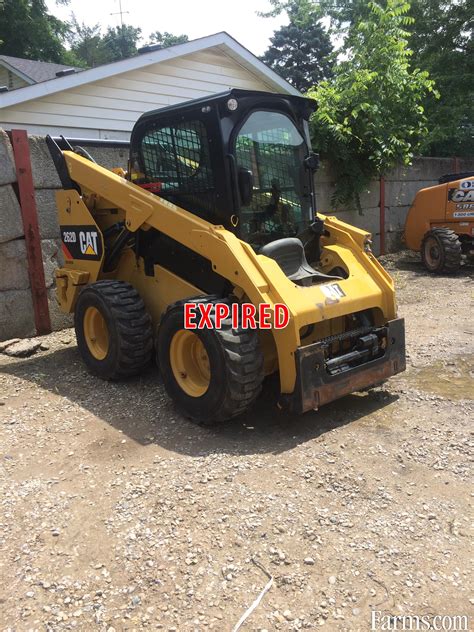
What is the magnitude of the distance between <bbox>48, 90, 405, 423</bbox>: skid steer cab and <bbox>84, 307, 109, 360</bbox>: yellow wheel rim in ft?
0.04

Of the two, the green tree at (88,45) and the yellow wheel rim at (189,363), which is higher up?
the green tree at (88,45)

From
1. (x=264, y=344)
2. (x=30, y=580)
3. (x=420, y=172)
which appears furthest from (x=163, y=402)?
(x=420, y=172)

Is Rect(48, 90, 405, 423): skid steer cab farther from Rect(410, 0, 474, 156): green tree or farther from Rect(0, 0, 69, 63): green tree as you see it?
Rect(0, 0, 69, 63): green tree

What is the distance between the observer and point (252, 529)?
270cm

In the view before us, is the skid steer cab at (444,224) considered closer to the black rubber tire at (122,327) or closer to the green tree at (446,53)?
the green tree at (446,53)

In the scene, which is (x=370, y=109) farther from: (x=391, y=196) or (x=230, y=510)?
(x=230, y=510)

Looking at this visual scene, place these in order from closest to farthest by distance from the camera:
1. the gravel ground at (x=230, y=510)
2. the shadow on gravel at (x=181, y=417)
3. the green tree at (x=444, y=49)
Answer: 1. the gravel ground at (x=230, y=510)
2. the shadow on gravel at (x=181, y=417)
3. the green tree at (x=444, y=49)

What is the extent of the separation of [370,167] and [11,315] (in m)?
7.15

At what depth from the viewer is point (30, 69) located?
42.1 feet

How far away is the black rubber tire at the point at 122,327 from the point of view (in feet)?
14.8

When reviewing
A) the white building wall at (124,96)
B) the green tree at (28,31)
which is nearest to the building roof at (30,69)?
the white building wall at (124,96)

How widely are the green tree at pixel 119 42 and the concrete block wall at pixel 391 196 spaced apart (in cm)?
4456

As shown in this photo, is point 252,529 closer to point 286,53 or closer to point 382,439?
point 382,439

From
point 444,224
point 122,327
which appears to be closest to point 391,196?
point 444,224
